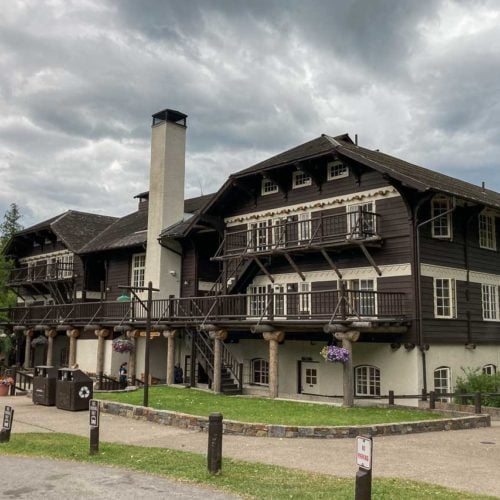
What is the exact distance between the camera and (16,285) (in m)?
39.1

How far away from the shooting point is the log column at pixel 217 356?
23.0 m

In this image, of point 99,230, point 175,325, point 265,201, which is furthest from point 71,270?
point 265,201

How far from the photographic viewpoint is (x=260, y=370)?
26.0m

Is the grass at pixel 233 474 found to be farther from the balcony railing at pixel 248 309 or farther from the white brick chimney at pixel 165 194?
the white brick chimney at pixel 165 194

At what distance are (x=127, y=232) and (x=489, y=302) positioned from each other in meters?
20.1

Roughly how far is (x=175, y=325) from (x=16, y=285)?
60.4 feet

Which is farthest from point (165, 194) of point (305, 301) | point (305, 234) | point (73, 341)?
point (305, 301)

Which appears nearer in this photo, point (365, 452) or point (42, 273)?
point (365, 452)

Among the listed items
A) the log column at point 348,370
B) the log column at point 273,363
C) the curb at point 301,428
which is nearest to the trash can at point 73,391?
the curb at point 301,428

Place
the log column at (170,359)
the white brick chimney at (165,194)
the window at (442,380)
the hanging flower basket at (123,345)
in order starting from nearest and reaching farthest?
1. the window at (442,380)
2. the log column at (170,359)
3. the hanging flower basket at (123,345)
4. the white brick chimney at (165,194)

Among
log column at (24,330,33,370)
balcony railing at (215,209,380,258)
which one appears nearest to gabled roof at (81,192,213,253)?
balcony railing at (215,209,380,258)

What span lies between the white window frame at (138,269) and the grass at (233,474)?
19033 mm

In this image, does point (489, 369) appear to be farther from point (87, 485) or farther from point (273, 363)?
point (87, 485)

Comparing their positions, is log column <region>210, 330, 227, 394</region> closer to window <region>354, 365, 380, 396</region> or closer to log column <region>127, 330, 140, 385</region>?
window <region>354, 365, 380, 396</region>
